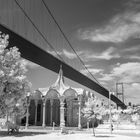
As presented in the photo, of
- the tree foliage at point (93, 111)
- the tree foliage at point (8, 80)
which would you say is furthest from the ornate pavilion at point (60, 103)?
the tree foliage at point (8, 80)

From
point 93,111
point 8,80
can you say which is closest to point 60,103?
point 93,111

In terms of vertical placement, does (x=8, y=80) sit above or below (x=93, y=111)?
above

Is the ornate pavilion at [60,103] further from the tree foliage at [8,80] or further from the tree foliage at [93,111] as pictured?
the tree foliage at [8,80]

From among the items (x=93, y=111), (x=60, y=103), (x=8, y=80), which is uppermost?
(x=8, y=80)

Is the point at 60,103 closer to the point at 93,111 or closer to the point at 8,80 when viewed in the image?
the point at 93,111

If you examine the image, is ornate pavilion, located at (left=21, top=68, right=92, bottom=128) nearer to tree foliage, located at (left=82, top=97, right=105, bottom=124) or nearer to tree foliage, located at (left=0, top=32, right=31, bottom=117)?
tree foliage, located at (left=82, top=97, right=105, bottom=124)

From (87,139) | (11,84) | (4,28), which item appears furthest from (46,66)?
(11,84)

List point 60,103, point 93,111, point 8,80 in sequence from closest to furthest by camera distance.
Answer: point 8,80
point 93,111
point 60,103

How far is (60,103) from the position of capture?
48406 millimetres

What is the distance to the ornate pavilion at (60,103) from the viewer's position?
48.5m

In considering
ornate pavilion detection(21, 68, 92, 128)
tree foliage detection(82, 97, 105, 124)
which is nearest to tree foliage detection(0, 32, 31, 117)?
tree foliage detection(82, 97, 105, 124)

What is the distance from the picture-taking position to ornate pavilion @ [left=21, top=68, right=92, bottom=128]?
1911 inches

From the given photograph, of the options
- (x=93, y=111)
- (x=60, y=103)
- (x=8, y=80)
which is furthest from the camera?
(x=60, y=103)

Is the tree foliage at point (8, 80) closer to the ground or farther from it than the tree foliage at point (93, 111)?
farther from it
